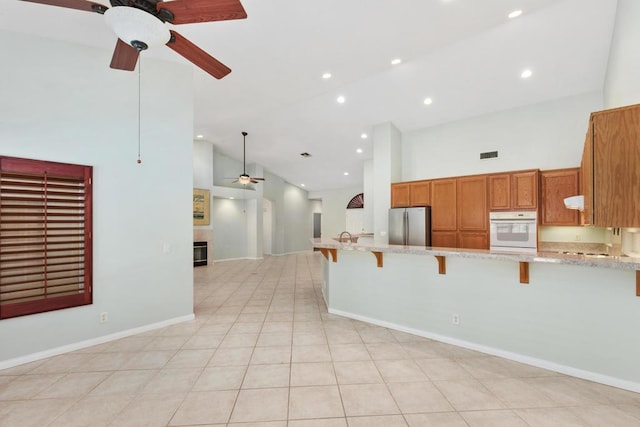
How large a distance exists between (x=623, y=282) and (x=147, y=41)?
4.02 metres

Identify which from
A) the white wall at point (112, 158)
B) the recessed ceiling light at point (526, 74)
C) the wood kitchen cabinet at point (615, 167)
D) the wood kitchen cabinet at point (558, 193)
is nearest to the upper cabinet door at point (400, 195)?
the wood kitchen cabinet at point (558, 193)

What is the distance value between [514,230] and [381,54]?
3540 millimetres

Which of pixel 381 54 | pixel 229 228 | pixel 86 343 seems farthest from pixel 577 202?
pixel 229 228

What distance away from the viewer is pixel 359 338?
10.6 feet

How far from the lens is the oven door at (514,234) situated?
4.62 m

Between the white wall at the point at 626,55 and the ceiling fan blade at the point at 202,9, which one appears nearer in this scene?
the ceiling fan blade at the point at 202,9

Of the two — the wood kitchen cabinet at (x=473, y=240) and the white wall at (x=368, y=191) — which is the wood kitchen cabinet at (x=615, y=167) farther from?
the white wall at (x=368, y=191)

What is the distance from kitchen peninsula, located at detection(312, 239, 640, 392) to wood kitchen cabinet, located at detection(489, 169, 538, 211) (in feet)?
8.44

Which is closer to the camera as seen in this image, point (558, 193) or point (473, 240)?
point (558, 193)

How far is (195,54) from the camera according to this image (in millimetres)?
2301

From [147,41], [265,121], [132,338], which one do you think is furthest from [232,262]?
[147,41]

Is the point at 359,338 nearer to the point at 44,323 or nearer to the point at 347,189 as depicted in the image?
the point at 44,323

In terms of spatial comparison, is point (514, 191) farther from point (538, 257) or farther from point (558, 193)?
point (538, 257)

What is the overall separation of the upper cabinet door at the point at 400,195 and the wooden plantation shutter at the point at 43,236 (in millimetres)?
5079
